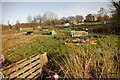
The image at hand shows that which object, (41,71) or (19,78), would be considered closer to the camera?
(19,78)

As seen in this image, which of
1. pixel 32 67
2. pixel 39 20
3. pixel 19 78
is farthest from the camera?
pixel 39 20

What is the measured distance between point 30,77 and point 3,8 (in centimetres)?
258

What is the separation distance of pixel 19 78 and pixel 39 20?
121 feet

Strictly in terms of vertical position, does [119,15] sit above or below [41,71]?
above

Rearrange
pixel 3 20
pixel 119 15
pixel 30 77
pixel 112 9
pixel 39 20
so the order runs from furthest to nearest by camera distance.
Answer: pixel 39 20, pixel 112 9, pixel 119 15, pixel 30 77, pixel 3 20

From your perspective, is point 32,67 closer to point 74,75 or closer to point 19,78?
point 19,78

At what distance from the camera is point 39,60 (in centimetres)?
415

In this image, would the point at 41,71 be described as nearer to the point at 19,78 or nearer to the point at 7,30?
the point at 19,78

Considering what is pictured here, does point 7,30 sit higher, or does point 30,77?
point 7,30

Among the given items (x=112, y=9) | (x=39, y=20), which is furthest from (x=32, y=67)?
(x=39, y=20)

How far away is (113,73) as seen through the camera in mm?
1987

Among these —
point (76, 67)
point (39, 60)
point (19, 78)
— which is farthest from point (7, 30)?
point (39, 60)

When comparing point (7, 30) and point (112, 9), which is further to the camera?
point (112, 9)

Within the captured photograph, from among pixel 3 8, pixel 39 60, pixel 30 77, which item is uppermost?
pixel 3 8
